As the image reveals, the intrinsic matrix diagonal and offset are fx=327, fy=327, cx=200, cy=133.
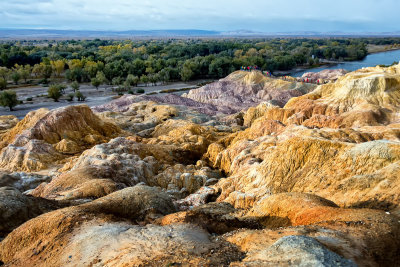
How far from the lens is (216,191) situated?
16781mm

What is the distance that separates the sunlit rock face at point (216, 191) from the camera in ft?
27.3

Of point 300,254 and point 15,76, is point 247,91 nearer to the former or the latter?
point 300,254

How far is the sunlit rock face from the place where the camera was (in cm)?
832

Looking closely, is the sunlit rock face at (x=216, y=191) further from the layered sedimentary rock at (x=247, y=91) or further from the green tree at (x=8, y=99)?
the green tree at (x=8, y=99)

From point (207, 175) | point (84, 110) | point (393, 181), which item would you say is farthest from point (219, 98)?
point (393, 181)

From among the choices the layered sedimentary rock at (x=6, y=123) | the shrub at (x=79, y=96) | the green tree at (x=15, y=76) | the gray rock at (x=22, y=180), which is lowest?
the shrub at (x=79, y=96)

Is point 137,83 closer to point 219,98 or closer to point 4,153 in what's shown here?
point 219,98

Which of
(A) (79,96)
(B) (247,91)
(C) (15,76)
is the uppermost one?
(C) (15,76)

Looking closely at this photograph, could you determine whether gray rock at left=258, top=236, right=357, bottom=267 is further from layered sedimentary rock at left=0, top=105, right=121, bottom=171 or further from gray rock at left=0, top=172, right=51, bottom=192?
layered sedimentary rock at left=0, top=105, right=121, bottom=171

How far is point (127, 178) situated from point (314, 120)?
1358 cm

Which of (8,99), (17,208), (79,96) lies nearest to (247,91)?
(79,96)

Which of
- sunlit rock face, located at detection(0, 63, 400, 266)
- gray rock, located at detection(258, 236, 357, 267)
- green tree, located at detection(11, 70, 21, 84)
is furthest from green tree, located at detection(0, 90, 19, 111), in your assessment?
gray rock, located at detection(258, 236, 357, 267)

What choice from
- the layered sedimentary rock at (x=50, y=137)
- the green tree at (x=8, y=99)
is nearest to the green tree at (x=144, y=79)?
the green tree at (x=8, y=99)

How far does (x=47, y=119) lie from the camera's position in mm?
27719
